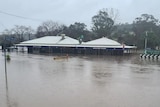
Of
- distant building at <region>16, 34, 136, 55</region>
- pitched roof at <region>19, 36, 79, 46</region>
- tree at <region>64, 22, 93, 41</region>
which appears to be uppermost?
tree at <region>64, 22, 93, 41</region>

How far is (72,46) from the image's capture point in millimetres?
62281

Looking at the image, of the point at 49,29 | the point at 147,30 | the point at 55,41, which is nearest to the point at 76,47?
the point at 55,41

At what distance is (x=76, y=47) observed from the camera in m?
62.3

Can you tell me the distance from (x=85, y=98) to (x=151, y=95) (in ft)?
11.6

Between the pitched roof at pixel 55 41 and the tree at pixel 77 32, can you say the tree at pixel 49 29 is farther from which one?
the pitched roof at pixel 55 41

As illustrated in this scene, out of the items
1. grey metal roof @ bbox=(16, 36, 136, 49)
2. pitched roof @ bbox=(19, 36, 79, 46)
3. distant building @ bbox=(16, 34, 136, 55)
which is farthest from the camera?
pitched roof @ bbox=(19, 36, 79, 46)

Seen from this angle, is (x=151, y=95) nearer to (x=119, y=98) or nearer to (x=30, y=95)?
(x=119, y=98)

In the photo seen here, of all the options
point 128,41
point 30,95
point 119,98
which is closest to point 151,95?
point 119,98

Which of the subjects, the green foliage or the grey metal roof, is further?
the green foliage

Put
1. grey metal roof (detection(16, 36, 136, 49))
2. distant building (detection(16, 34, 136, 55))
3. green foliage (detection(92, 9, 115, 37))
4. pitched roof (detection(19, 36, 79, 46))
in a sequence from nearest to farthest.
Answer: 1. distant building (detection(16, 34, 136, 55))
2. grey metal roof (detection(16, 36, 136, 49))
3. pitched roof (detection(19, 36, 79, 46))
4. green foliage (detection(92, 9, 115, 37))

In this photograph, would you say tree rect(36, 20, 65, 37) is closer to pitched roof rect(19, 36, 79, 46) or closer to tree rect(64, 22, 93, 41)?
tree rect(64, 22, 93, 41)

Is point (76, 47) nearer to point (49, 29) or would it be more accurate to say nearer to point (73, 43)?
point (73, 43)

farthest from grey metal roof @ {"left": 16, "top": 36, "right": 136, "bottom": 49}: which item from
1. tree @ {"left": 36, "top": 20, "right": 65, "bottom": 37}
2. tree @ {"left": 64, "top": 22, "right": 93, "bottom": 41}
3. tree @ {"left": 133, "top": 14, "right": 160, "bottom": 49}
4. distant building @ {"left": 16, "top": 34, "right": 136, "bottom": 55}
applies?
tree @ {"left": 36, "top": 20, "right": 65, "bottom": 37}

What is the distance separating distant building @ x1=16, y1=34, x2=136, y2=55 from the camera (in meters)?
59.9
